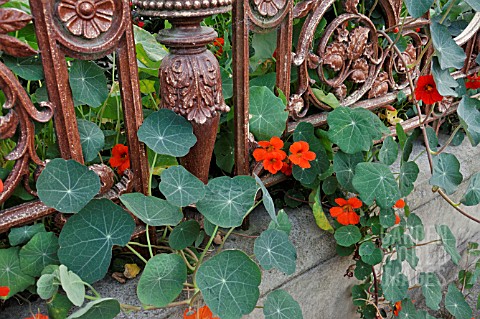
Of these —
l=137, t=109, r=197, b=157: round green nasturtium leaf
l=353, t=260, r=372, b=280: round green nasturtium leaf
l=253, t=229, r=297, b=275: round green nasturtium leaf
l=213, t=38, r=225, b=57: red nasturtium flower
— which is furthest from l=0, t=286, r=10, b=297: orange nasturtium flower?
l=213, t=38, r=225, b=57: red nasturtium flower

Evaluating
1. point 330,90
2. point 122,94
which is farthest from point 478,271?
point 122,94

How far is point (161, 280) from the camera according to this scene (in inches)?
41.4

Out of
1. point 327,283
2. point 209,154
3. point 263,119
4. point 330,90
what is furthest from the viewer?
point 330,90

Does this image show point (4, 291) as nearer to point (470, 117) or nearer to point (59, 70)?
point (59, 70)

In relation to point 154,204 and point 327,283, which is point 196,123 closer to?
point 154,204

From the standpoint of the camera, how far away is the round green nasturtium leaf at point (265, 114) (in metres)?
1.33

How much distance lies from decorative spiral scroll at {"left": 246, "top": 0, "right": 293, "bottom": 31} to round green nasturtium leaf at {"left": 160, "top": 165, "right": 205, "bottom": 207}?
43 cm

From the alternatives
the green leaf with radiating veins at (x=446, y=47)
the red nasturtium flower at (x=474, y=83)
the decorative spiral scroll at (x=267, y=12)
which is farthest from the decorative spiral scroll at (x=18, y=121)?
the red nasturtium flower at (x=474, y=83)

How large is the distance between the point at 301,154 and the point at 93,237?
624mm

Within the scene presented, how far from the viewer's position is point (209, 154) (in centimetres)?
124

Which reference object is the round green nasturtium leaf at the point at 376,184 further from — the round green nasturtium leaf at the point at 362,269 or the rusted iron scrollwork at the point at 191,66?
the rusted iron scrollwork at the point at 191,66

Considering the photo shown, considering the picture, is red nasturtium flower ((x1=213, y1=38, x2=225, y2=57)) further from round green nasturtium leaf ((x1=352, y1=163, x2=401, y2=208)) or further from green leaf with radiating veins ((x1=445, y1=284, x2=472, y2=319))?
green leaf with radiating veins ((x1=445, y1=284, x2=472, y2=319))

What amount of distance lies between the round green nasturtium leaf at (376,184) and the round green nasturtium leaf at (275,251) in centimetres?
31

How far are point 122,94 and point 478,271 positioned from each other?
1467 mm
